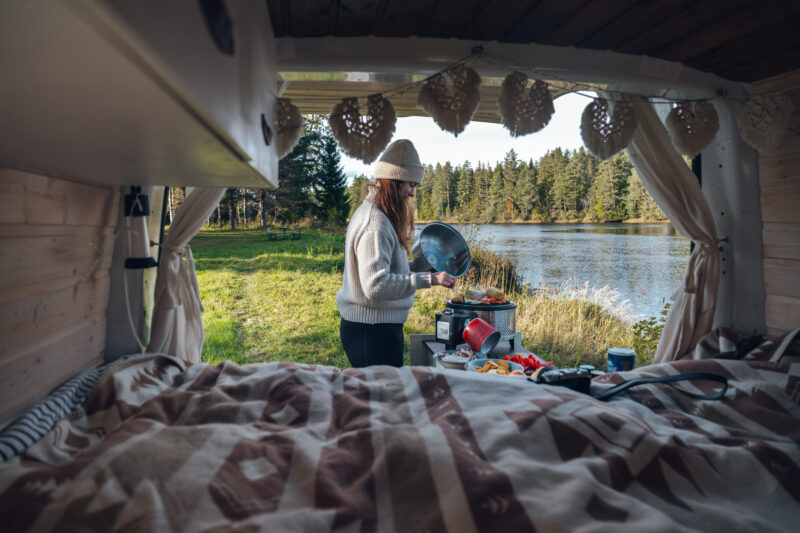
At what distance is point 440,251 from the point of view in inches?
80.1

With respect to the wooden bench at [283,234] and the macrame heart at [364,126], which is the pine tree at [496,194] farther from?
the macrame heart at [364,126]

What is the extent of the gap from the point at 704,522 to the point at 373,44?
1.70 metres

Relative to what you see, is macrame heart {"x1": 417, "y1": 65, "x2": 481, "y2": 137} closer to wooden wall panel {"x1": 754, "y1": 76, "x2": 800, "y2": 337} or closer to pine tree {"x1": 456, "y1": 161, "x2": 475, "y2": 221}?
wooden wall panel {"x1": 754, "y1": 76, "x2": 800, "y2": 337}

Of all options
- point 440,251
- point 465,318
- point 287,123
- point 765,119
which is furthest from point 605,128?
point 287,123

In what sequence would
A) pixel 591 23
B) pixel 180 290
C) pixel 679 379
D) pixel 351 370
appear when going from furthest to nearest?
1. pixel 180 290
2. pixel 591 23
3. pixel 351 370
4. pixel 679 379

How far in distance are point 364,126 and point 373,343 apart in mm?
854

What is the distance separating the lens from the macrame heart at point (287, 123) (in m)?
1.67

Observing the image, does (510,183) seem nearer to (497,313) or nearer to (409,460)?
(497,313)

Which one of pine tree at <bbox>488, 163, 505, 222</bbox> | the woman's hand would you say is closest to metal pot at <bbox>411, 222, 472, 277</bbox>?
the woman's hand

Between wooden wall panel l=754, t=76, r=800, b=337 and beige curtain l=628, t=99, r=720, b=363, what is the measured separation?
21 cm

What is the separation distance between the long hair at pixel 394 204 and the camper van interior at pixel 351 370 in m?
0.28

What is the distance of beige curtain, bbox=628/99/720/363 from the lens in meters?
2.01

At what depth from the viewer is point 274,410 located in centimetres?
96

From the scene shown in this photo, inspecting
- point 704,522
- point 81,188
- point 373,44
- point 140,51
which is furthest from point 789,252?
point 81,188
